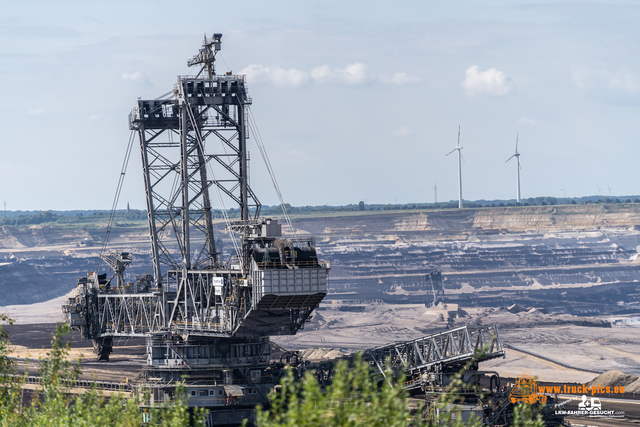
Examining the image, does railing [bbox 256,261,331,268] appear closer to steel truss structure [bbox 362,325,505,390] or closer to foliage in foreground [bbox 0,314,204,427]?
steel truss structure [bbox 362,325,505,390]

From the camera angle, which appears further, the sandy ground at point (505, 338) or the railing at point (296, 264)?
the sandy ground at point (505, 338)

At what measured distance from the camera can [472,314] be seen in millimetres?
189875

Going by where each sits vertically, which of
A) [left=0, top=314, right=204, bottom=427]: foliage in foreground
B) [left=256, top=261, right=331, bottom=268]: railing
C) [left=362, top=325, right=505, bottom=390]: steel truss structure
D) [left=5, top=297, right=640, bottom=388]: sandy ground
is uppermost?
[left=256, top=261, right=331, bottom=268]: railing

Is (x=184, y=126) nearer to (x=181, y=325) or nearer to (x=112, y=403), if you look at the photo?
(x=181, y=325)

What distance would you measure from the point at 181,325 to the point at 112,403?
2918 centimetres

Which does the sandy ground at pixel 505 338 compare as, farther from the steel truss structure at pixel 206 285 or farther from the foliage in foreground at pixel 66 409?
the foliage in foreground at pixel 66 409

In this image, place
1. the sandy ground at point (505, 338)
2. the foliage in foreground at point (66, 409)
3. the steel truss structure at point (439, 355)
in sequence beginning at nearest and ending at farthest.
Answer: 1. the foliage in foreground at point (66, 409)
2. the steel truss structure at point (439, 355)
3. the sandy ground at point (505, 338)

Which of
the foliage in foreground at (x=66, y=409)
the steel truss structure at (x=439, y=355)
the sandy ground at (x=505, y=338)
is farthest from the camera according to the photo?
the sandy ground at (x=505, y=338)

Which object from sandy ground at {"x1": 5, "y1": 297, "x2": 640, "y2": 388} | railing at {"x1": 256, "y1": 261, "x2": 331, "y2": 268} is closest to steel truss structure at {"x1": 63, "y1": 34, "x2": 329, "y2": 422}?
railing at {"x1": 256, "y1": 261, "x2": 331, "y2": 268}

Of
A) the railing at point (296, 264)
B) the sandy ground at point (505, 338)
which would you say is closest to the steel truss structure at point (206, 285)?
the railing at point (296, 264)

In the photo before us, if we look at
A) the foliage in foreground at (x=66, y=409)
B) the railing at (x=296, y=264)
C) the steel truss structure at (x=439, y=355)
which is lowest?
the steel truss structure at (x=439, y=355)

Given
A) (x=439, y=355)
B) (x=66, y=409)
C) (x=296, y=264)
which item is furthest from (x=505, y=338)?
(x=66, y=409)

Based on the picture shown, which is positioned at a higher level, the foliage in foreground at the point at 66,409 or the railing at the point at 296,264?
the railing at the point at 296,264

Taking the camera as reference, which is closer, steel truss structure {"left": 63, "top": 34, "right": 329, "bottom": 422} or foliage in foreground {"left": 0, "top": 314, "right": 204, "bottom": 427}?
foliage in foreground {"left": 0, "top": 314, "right": 204, "bottom": 427}
